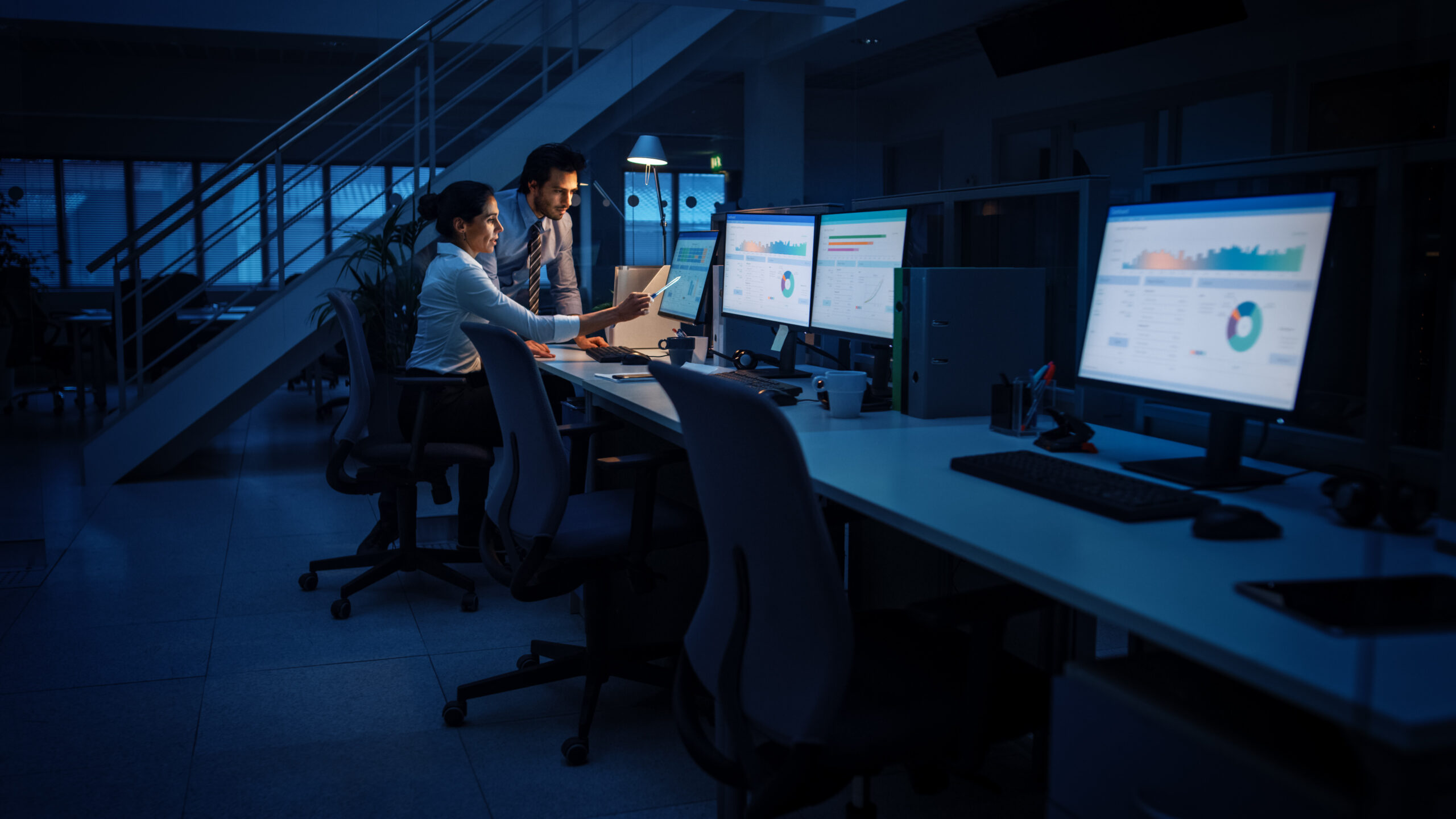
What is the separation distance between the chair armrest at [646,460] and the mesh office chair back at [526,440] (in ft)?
0.37

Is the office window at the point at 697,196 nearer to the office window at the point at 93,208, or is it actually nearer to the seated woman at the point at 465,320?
the seated woman at the point at 465,320

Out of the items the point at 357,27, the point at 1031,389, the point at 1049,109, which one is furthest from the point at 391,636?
Answer: the point at 1049,109

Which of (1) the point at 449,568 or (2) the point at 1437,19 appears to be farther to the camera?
(1) the point at 449,568

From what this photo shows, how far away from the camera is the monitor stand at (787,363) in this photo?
2.96 meters

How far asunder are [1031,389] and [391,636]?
6.68 ft

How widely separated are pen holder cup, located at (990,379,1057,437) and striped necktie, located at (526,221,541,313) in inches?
94.2

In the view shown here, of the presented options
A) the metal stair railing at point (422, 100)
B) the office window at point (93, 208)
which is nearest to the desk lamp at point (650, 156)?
the metal stair railing at point (422, 100)

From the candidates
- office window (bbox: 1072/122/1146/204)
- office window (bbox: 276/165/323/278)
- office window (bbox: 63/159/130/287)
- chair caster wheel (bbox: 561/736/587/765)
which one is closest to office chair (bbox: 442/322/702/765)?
chair caster wheel (bbox: 561/736/587/765)

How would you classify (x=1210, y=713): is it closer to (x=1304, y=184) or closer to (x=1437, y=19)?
(x=1437, y=19)

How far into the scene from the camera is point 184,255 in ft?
19.6

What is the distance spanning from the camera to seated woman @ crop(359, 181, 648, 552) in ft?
10.7

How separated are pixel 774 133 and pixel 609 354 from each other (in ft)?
13.0

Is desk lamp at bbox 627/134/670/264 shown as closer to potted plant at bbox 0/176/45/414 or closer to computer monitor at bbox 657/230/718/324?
computer monitor at bbox 657/230/718/324

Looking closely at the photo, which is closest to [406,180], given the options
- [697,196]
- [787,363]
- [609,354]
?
[697,196]
